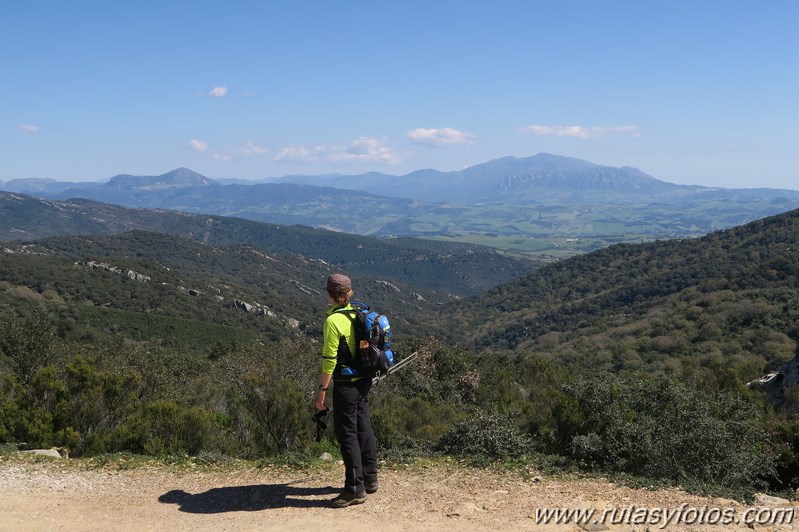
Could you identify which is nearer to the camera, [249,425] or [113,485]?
[113,485]

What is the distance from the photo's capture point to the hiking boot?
610 centimetres

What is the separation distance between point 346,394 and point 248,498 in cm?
181

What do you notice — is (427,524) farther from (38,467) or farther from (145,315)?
(145,315)

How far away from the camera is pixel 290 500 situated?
6359mm

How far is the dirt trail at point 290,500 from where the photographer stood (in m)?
5.75

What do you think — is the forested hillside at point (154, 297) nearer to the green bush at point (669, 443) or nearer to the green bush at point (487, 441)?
the green bush at point (487, 441)

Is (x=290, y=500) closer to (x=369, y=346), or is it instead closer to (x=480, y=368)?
(x=369, y=346)

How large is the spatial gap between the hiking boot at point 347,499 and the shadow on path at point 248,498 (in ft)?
0.49

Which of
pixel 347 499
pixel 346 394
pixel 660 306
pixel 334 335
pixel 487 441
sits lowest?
pixel 660 306

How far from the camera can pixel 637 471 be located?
7.59 m

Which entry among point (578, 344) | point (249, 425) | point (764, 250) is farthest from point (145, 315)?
point (764, 250)

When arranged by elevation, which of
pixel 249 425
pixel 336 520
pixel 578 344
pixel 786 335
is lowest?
pixel 578 344

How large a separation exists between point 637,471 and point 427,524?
11.8 feet

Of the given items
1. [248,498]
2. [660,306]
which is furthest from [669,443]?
[660,306]
